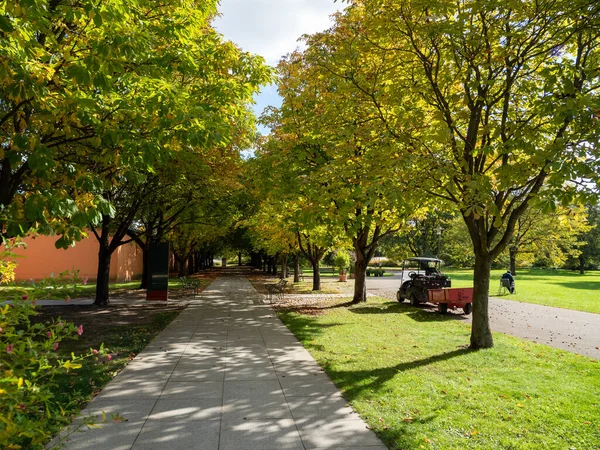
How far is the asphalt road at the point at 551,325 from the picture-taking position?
32.9 ft

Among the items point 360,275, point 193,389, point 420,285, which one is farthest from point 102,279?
point 420,285

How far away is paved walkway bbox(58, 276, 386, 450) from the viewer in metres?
4.31

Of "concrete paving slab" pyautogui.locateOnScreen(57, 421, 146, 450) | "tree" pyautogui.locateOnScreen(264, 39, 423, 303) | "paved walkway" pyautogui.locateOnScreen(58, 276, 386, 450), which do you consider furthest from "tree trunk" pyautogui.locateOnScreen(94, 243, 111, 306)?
"concrete paving slab" pyautogui.locateOnScreen(57, 421, 146, 450)

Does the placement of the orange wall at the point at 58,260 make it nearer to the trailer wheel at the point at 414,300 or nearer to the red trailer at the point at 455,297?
the trailer wheel at the point at 414,300

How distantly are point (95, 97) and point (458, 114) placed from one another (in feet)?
20.8

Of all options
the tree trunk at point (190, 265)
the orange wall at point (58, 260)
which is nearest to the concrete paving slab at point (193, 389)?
the orange wall at point (58, 260)

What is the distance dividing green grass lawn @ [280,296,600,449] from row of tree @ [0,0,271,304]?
4.46 m

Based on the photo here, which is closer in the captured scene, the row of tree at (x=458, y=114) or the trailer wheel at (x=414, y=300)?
the row of tree at (x=458, y=114)

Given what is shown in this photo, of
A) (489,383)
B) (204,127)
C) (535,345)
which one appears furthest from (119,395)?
(535,345)

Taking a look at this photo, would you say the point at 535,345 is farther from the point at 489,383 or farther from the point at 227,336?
the point at 227,336

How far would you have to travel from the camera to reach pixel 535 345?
9.66 m

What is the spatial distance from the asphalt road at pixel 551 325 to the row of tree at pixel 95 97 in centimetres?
963

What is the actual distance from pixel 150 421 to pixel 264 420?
136 cm

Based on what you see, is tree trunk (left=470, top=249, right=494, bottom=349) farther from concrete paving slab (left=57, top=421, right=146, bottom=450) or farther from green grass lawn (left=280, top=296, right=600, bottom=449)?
concrete paving slab (left=57, top=421, right=146, bottom=450)
